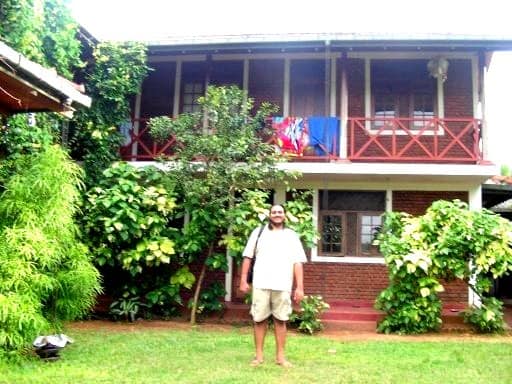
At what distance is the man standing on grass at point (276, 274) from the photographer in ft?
17.9

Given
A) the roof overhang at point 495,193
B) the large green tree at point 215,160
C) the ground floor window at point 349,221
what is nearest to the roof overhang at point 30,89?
the large green tree at point 215,160

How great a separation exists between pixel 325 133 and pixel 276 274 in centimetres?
546

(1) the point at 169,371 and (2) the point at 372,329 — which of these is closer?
(1) the point at 169,371

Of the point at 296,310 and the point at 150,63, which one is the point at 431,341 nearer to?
the point at 296,310

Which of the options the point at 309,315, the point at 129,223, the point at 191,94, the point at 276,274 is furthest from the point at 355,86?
the point at 276,274

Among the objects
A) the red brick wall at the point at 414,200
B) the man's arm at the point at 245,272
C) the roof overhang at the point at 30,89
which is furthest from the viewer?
the red brick wall at the point at 414,200

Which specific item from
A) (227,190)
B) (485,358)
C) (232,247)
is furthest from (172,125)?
(485,358)

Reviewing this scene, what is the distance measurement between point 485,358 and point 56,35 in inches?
294

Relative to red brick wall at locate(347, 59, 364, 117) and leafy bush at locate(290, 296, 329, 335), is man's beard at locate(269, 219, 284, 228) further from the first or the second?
red brick wall at locate(347, 59, 364, 117)

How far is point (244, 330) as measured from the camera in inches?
340

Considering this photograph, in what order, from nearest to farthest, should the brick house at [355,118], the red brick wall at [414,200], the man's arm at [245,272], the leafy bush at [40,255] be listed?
the leafy bush at [40,255] < the man's arm at [245,272] < the brick house at [355,118] < the red brick wall at [414,200]

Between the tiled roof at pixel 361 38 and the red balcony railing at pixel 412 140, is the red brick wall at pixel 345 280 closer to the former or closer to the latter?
the red balcony railing at pixel 412 140

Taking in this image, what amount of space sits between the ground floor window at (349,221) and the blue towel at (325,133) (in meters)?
0.93

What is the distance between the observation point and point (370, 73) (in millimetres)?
11336
